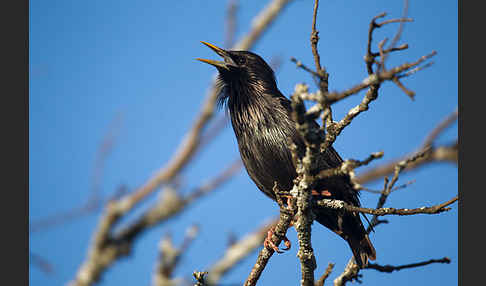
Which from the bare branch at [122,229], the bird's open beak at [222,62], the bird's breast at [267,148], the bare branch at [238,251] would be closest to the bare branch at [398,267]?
the bird's breast at [267,148]

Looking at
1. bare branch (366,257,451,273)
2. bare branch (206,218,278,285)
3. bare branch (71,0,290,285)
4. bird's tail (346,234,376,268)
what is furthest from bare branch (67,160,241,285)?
bare branch (366,257,451,273)

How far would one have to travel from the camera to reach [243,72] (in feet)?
16.4

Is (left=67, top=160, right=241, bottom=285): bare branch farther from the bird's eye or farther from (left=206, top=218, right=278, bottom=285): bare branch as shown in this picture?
the bird's eye

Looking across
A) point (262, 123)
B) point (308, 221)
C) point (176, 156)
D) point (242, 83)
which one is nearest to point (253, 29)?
point (176, 156)

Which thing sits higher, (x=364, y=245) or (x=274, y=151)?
(x=274, y=151)

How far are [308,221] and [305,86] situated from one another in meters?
1.06

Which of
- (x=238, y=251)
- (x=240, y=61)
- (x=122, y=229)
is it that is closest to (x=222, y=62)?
(x=240, y=61)

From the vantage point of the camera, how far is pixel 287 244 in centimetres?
393

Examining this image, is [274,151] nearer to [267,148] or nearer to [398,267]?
[267,148]

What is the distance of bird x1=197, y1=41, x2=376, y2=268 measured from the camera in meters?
4.13

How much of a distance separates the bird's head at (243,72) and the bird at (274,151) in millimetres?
11

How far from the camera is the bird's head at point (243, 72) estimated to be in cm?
482

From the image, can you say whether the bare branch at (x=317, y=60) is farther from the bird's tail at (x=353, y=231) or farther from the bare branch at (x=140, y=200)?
the bare branch at (x=140, y=200)

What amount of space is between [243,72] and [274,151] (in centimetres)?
124
